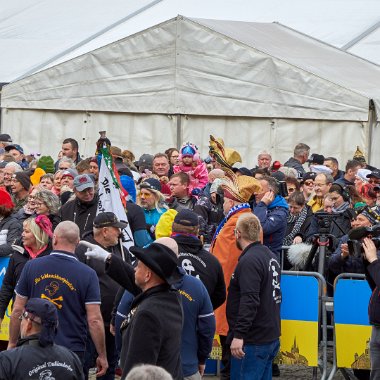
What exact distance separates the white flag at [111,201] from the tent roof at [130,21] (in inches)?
478

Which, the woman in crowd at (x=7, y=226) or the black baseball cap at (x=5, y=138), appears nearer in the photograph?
the woman in crowd at (x=7, y=226)

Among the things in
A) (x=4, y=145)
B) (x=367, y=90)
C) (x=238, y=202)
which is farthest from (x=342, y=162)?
(x=238, y=202)

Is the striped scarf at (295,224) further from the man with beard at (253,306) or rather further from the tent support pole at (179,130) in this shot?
the tent support pole at (179,130)

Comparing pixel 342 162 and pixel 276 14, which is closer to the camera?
pixel 342 162

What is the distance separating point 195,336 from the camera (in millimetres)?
8000

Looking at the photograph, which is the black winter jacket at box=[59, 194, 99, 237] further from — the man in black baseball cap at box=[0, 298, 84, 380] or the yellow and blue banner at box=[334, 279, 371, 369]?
the man in black baseball cap at box=[0, 298, 84, 380]

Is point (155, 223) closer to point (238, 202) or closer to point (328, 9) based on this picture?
point (238, 202)

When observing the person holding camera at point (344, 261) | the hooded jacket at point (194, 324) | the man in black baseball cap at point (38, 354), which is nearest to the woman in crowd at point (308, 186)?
the person holding camera at point (344, 261)

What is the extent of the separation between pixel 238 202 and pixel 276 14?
51.9ft

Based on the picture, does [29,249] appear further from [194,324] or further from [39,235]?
[194,324]

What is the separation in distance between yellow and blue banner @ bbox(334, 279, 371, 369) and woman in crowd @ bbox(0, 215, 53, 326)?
8.75 feet

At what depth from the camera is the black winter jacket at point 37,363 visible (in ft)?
21.4

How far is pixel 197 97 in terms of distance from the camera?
19734 mm

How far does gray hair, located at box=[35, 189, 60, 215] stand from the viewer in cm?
1070
